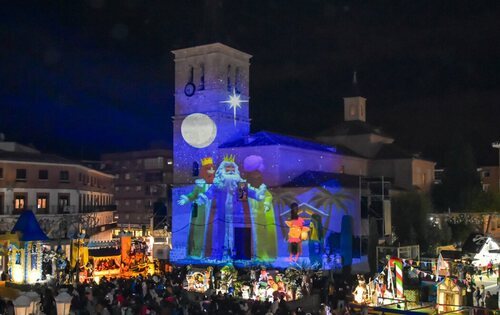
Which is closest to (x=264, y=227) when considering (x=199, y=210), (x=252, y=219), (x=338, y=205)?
(x=252, y=219)

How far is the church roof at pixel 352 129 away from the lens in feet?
164

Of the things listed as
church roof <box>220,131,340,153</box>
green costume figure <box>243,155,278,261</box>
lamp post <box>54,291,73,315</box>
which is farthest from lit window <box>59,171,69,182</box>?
lamp post <box>54,291,73,315</box>

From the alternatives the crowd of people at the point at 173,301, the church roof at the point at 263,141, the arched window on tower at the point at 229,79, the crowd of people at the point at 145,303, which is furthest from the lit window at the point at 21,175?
the crowd of people at the point at 145,303

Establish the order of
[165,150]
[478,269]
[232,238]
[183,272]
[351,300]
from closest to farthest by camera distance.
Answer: [351,300] → [183,272] → [478,269] → [232,238] → [165,150]

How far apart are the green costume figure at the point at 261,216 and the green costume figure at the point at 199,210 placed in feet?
9.21

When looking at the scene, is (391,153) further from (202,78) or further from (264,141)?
(202,78)

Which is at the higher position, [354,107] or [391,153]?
[354,107]

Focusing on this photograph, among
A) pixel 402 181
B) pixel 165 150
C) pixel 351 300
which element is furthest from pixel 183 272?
pixel 165 150

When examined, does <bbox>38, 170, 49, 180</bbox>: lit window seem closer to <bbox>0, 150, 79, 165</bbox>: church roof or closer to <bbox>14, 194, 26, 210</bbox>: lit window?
<bbox>0, 150, 79, 165</bbox>: church roof

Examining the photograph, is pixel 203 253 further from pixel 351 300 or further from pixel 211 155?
pixel 351 300

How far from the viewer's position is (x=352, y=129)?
5078 centimetres

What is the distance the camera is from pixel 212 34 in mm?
38469

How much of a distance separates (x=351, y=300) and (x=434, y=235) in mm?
21851

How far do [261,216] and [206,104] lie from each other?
26.8 ft
